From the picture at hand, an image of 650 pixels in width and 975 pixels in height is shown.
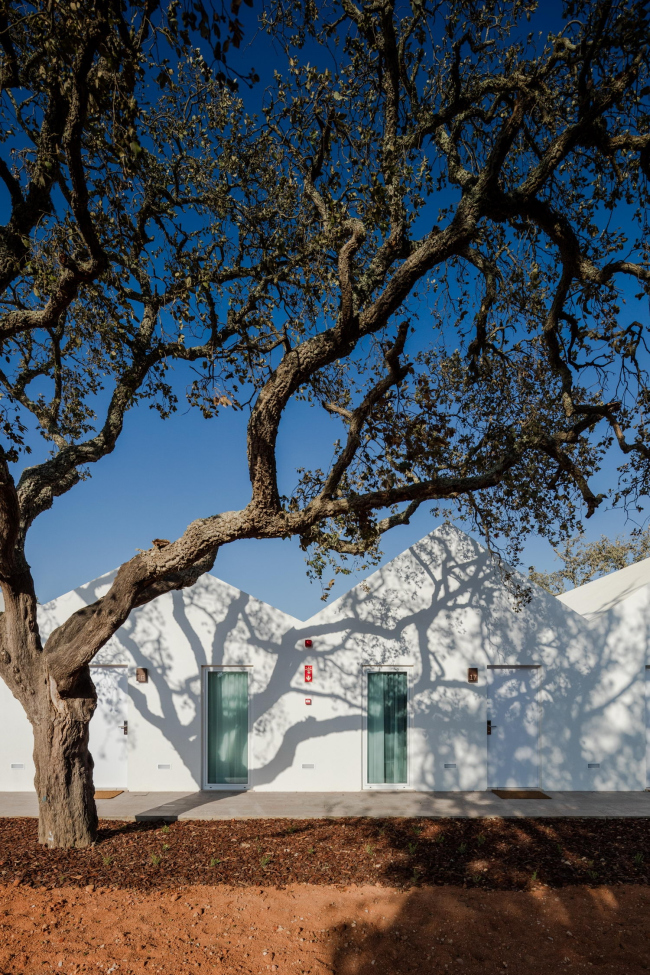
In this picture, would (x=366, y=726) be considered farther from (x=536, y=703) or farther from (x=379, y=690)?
(x=536, y=703)

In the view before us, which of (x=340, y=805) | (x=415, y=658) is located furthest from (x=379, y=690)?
(x=340, y=805)

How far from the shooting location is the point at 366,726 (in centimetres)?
1025

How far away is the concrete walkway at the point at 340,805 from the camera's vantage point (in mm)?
8664

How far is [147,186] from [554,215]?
4.32 meters

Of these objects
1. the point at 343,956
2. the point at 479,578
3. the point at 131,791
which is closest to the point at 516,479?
the point at 479,578

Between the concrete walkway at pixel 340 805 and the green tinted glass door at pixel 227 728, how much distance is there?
350 millimetres

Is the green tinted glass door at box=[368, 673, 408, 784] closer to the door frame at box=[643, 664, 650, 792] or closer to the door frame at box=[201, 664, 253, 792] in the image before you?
the door frame at box=[201, 664, 253, 792]

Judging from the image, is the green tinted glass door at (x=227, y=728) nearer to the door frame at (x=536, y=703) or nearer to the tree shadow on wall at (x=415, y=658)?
the tree shadow on wall at (x=415, y=658)

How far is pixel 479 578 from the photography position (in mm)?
10547

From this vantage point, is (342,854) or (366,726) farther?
(366,726)

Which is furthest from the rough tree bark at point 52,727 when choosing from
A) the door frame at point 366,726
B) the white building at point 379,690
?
the door frame at point 366,726

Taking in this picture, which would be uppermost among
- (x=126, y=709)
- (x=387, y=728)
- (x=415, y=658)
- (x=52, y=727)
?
(x=415, y=658)

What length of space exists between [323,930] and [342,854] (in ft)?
4.89

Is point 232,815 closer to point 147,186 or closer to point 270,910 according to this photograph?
point 270,910
